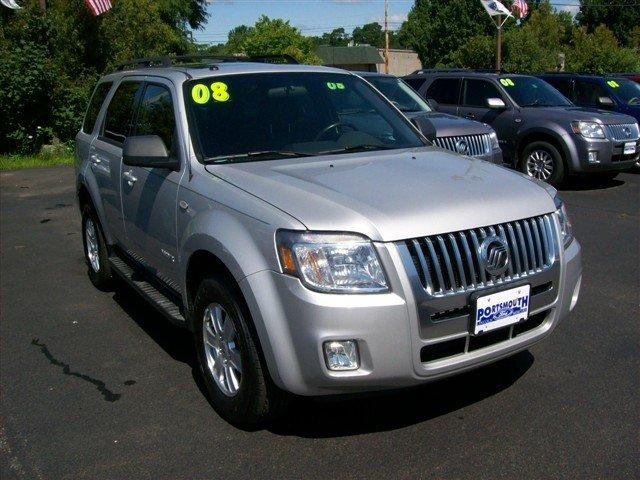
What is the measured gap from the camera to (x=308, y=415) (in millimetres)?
3838

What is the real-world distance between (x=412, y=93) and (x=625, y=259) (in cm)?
478

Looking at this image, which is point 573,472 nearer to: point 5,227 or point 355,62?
point 5,227

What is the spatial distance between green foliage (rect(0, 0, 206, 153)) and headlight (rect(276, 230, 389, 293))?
51.0 ft

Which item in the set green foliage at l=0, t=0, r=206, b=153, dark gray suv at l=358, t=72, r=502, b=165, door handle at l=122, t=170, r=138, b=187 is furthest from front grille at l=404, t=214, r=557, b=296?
green foliage at l=0, t=0, r=206, b=153

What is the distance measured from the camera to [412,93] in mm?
10750

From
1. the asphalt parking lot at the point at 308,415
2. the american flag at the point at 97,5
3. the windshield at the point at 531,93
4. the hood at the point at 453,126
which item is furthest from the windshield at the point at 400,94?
the american flag at the point at 97,5

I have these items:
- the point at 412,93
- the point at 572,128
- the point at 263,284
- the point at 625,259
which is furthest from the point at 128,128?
the point at 572,128

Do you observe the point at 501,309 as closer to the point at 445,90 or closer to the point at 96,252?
the point at 96,252

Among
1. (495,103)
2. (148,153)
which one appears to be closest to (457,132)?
(495,103)

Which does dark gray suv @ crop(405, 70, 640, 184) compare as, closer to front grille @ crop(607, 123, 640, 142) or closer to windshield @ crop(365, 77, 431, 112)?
front grille @ crop(607, 123, 640, 142)

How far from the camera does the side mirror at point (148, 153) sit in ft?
13.4

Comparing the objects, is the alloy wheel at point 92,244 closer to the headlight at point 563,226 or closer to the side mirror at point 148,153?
the side mirror at point 148,153

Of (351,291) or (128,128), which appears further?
(128,128)

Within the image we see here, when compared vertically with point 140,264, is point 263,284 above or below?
above
